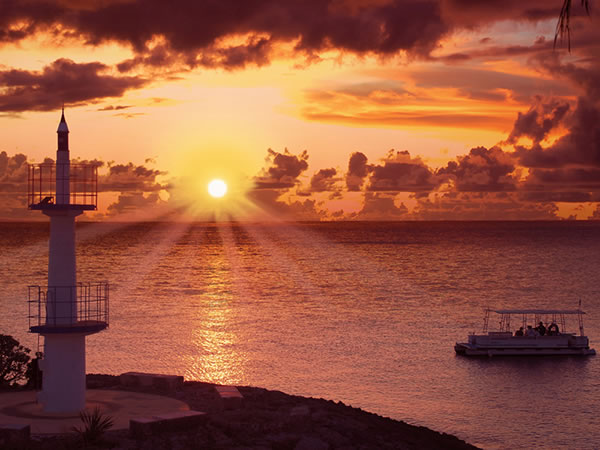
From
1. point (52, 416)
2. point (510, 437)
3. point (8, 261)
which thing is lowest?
point (510, 437)

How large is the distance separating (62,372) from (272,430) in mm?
7059

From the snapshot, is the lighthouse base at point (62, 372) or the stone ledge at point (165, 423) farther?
the lighthouse base at point (62, 372)

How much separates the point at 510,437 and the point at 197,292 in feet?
229

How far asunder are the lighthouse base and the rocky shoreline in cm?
286

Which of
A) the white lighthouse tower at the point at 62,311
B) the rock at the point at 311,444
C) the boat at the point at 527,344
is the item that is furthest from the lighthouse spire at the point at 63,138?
the boat at the point at 527,344

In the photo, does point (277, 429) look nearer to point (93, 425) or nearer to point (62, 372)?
point (93, 425)

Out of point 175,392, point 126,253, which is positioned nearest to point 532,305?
point 175,392

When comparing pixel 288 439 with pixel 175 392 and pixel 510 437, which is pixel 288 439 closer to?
pixel 175 392

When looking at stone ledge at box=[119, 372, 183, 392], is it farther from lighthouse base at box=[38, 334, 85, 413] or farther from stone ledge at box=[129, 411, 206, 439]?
stone ledge at box=[129, 411, 206, 439]

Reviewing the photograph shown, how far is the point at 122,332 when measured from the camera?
65625 mm

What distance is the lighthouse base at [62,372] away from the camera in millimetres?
25422

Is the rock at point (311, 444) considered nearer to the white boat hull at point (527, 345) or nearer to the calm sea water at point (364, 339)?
the calm sea water at point (364, 339)

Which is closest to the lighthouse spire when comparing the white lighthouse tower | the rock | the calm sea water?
the white lighthouse tower

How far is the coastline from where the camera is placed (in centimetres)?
2312
